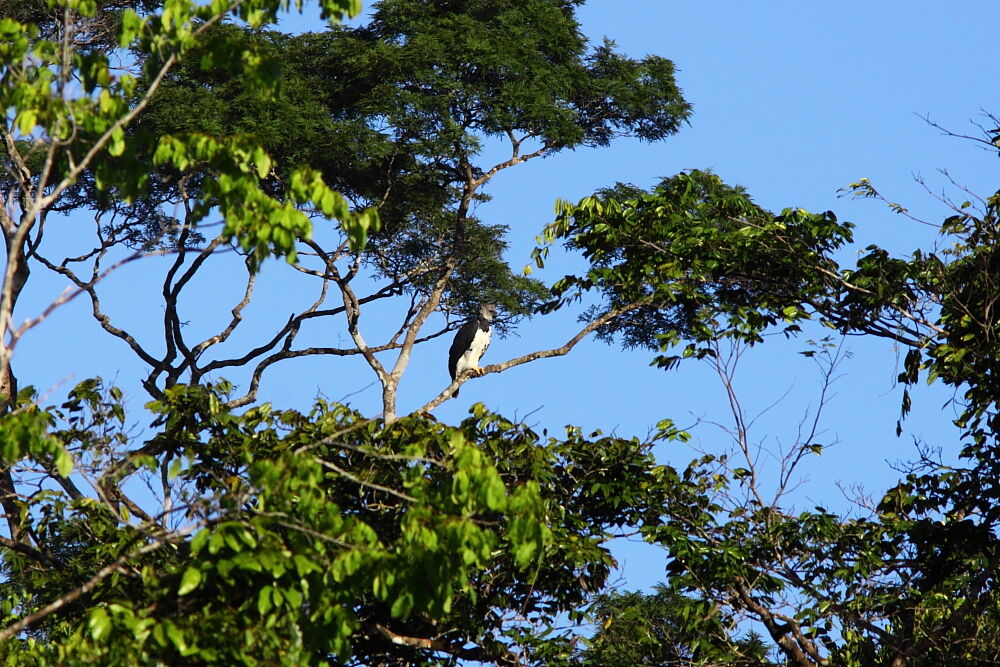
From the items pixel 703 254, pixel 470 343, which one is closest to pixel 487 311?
pixel 470 343

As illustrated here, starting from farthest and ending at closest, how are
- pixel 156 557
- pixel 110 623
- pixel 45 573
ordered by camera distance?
pixel 45 573 < pixel 156 557 < pixel 110 623

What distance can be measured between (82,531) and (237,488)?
7.45ft

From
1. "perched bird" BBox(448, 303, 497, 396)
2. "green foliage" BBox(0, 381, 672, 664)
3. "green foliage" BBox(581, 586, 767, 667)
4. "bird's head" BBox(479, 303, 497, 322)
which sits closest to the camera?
"green foliage" BBox(0, 381, 672, 664)

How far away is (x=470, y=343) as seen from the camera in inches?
690

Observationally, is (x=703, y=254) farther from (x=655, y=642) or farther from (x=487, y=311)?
(x=487, y=311)

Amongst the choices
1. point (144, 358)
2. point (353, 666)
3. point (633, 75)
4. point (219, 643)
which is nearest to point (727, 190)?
point (633, 75)

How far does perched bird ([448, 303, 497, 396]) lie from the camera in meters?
17.5

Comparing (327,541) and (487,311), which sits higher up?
(487,311)

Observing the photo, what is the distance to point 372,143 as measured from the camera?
1625cm

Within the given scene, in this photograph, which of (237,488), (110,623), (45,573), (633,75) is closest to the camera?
(110,623)

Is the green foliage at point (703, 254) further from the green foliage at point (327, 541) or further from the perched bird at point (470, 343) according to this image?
the perched bird at point (470, 343)

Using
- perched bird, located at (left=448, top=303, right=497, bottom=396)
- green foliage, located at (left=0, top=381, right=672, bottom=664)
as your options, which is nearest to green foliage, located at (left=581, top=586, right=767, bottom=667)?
green foliage, located at (left=0, top=381, right=672, bottom=664)

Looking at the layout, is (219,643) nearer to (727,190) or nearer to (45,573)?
(45,573)

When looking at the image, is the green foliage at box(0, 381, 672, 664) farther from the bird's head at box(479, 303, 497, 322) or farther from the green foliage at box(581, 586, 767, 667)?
the bird's head at box(479, 303, 497, 322)
